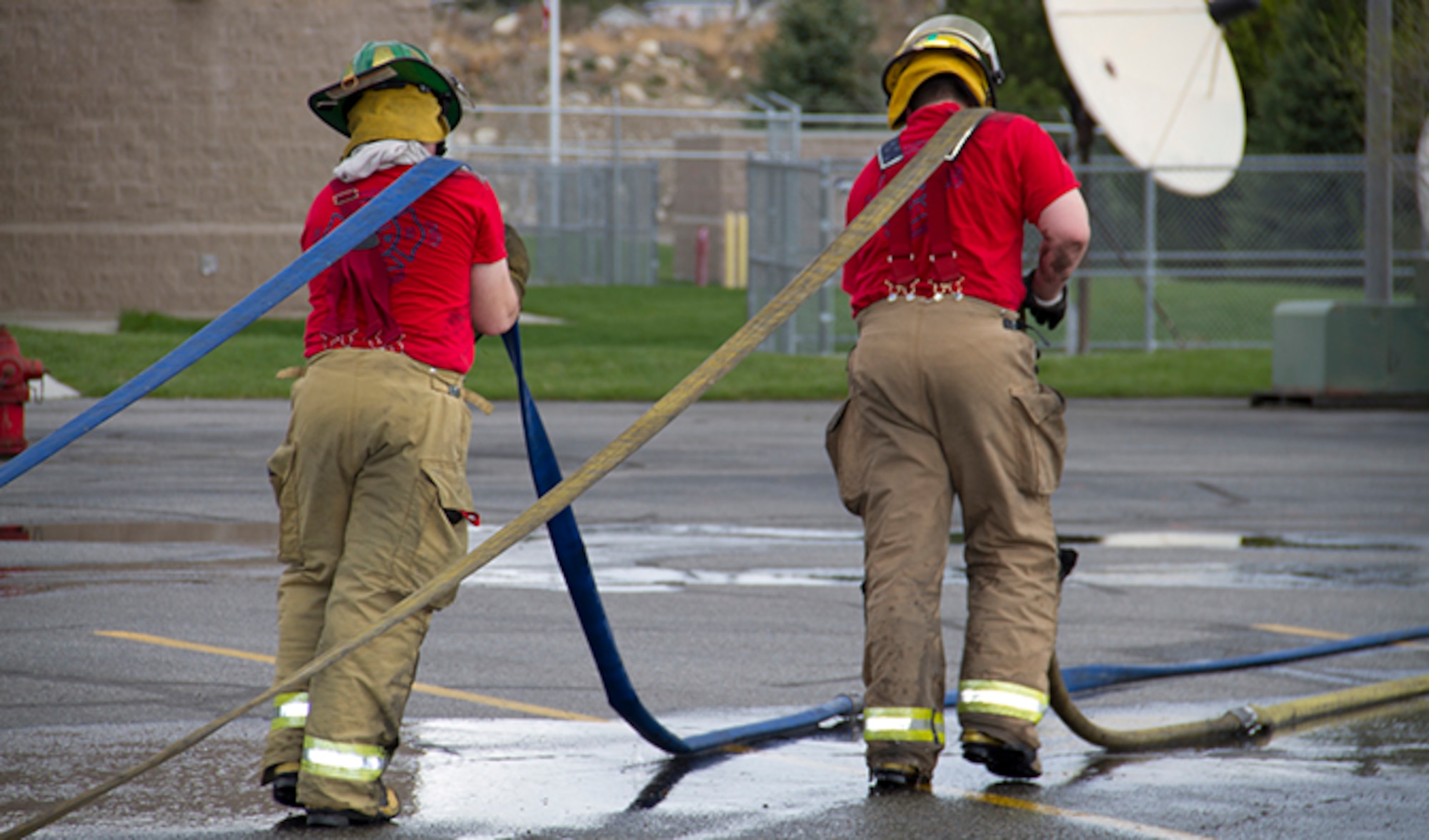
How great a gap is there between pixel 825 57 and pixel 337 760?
5723cm

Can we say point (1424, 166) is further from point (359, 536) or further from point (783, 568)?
point (359, 536)

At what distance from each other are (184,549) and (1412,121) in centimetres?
1315

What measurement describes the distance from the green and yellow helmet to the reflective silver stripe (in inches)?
72.3

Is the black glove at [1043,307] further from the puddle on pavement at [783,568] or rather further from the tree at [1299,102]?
the tree at [1299,102]

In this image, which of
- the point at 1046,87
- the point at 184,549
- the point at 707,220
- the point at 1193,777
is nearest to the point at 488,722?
the point at 1193,777

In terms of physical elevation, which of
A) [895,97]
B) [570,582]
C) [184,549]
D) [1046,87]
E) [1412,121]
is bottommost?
[184,549]

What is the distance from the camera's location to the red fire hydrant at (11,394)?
11172 millimetres

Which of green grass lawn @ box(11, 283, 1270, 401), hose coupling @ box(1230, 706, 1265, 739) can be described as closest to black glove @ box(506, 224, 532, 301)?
hose coupling @ box(1230, 706, 1265, 739)

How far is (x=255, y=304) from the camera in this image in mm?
4090

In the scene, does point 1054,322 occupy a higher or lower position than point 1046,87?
lower

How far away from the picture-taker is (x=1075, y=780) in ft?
16.3

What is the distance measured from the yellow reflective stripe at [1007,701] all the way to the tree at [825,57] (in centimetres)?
5562

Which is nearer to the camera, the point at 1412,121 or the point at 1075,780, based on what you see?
the point at 1075,780

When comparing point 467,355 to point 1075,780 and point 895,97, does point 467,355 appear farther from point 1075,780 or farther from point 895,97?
point 1075,780
